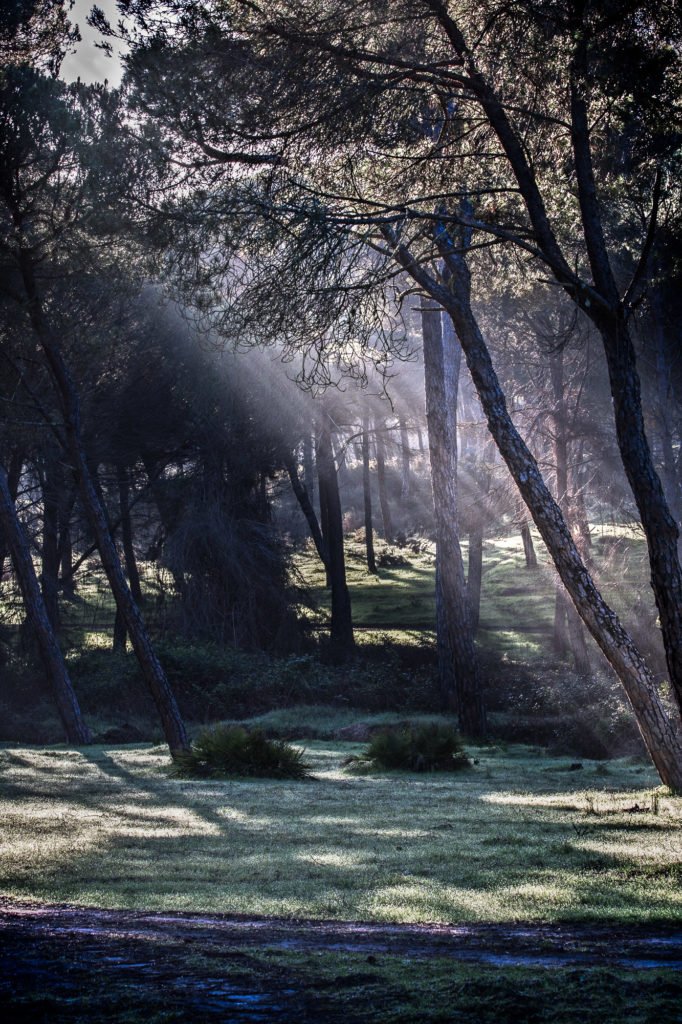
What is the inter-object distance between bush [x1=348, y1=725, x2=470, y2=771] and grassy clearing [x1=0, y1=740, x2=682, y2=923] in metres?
0.89

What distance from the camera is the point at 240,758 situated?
39.0 ft

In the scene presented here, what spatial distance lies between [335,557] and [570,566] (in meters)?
18.7

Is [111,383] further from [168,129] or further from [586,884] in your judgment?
[586,884]

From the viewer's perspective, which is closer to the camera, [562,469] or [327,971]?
[327,971]

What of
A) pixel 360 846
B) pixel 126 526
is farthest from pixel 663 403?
pixel 126 526

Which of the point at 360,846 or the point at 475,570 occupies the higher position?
the point at 475,570

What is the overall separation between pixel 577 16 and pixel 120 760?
11150 mm

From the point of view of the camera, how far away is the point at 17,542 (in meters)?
18.1

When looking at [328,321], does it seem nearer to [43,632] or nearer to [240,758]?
[240,758]

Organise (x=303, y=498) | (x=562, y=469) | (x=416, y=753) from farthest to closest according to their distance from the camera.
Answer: (x=303, y=498) < (x=562, y=469) < (x=416, y=753)

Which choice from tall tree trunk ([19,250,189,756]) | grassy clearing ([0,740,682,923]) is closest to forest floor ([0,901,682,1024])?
grassy clearing ([0,740,682,923])

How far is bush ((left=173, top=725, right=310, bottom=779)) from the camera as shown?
11.6 m

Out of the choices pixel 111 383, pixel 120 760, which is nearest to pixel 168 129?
pixel 120 760

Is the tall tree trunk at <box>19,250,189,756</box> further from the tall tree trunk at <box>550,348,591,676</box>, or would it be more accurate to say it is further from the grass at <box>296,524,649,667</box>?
the tall tree trunk at <box>550,348,591,676</box>
